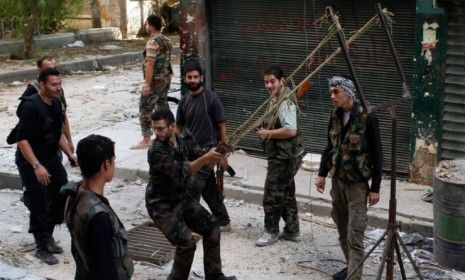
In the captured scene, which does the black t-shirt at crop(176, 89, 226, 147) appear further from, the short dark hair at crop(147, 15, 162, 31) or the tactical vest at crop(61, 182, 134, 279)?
the tactical vest at crop(61, 182, 134, 279)

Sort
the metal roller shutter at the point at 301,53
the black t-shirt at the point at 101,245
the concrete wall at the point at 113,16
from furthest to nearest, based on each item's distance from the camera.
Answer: the concrete wall at the point at 113,16 → the metal roller shutter at the point at 301,53 → the black t-shirt at the point at 101,245

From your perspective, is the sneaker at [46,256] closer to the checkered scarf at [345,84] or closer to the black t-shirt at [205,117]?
the black t-shirt at [205,117]

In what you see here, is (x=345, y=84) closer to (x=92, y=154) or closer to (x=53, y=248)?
(x=92, y=154)

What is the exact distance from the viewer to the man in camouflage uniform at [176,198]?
5.20 metres

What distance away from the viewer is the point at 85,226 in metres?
3.53

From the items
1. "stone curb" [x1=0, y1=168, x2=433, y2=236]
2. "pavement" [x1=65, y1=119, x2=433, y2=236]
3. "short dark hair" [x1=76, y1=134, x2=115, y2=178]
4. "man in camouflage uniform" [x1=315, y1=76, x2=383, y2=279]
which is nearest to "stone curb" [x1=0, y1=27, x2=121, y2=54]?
"pavement" [x1=65, y1=119, x2=433, y2=236]

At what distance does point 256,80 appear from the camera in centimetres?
908

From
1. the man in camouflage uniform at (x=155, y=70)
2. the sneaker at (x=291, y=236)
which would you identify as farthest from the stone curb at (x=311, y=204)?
the man in camouflage uniform at (x=155, y=70)

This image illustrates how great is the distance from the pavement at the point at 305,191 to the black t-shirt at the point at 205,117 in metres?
1.41

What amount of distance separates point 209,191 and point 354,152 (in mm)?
1911

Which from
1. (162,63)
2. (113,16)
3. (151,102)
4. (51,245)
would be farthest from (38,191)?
(113,16)

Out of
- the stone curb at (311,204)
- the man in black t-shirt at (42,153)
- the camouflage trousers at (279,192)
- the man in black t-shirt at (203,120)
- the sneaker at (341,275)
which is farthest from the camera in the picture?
the stone curb at (311,204)

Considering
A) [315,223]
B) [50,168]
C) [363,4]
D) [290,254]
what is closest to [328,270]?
[290,254]

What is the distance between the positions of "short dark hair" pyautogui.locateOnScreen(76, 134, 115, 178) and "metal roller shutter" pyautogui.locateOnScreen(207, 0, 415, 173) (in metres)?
5.05
